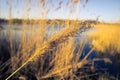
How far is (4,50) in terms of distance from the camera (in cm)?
358

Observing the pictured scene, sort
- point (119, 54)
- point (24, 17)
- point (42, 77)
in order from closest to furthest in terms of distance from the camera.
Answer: point (42, 77), point (24, 17), point (119, 54)

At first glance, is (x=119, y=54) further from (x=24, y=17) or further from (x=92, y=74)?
(x=24, y=17)

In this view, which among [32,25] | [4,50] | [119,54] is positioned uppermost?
[32,25]

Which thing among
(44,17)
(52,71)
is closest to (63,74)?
(52,71)

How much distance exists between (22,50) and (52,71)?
0.49m

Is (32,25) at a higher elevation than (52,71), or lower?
higher

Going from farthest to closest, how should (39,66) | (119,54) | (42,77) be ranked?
(119,54) < (39,66) < (42,77)

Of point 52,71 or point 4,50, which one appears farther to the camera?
point 4,50

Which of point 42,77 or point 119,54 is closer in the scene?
point 42,77

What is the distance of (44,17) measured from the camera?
337cm

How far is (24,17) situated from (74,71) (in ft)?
3.49

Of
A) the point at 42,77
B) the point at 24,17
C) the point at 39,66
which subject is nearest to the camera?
the point at 42,77

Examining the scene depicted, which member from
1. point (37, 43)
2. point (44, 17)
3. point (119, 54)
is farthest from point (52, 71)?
point (119, 54)

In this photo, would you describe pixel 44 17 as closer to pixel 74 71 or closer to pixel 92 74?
pixel 74 71
